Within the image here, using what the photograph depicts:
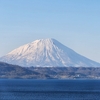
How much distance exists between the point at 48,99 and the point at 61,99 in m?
1.97

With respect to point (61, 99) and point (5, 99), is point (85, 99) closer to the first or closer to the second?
point (61, 99)

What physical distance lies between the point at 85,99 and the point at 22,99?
957 centimetres

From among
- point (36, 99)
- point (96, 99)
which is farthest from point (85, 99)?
point (36, 99)

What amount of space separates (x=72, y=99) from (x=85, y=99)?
1988 millimetres

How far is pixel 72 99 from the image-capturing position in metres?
79.9

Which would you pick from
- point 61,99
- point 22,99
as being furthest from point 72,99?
point 22,99

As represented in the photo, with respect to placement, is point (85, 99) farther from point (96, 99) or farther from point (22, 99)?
point (22, 99)

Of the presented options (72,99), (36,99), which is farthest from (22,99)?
(72,99)

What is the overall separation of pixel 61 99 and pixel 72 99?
5.83ft

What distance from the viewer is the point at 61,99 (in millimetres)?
79312

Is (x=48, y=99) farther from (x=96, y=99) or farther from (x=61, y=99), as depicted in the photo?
(x=96, y=99)

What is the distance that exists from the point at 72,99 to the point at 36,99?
18.0ft

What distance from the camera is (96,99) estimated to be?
3098 inches

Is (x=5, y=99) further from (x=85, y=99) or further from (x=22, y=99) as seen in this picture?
(x=85, y=99)
